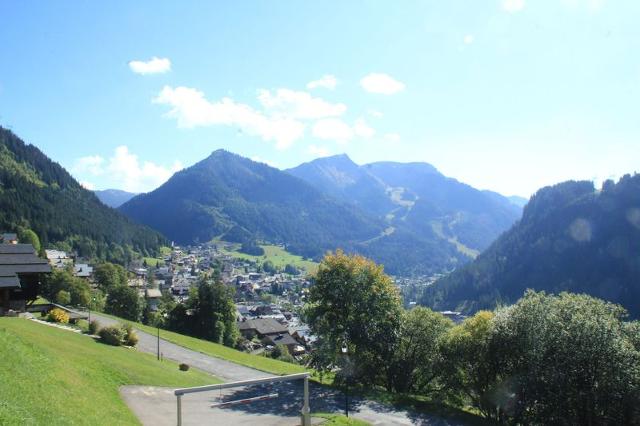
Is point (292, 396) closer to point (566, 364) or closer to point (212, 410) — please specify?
point (212, 410)

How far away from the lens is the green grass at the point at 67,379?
560 inches

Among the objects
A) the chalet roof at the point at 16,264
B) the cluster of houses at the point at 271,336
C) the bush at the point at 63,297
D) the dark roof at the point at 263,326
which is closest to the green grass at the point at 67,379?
the chalet roof at the point at 16,264

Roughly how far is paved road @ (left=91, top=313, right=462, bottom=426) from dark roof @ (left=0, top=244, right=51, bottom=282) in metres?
13.5

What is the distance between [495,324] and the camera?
95.3 ft

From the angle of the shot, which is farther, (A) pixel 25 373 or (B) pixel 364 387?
(B) pixel 364 387

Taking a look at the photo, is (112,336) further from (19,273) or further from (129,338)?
(19,273)

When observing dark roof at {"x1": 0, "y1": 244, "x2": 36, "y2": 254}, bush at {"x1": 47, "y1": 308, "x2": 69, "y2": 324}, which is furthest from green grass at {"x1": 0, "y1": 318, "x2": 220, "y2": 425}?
bush at {"x1": 47, "y1": 308, "x2": 69, "y2": 324}

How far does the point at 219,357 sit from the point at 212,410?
19.9 metres

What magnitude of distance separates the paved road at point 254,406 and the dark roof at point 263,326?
79.1 meters

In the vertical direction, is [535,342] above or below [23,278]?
below

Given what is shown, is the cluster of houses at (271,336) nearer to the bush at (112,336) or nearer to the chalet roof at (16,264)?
the bush at (112,336)

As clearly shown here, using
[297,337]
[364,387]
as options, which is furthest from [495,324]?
[297,337]

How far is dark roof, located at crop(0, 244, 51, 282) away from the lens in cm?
3268

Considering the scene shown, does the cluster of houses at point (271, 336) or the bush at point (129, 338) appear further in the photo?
the cluster of houses at point (271, 336)
